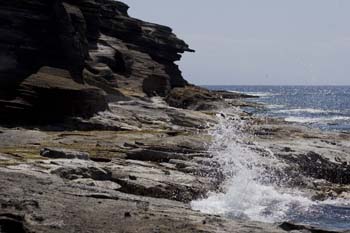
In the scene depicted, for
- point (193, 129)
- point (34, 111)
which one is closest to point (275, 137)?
point (193, 129)

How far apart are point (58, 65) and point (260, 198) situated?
108ft

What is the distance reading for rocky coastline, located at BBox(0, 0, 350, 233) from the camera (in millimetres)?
19531

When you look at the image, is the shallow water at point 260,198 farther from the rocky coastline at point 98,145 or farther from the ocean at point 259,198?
the rocky coastline at point 98,145

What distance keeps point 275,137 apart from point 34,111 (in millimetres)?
19774

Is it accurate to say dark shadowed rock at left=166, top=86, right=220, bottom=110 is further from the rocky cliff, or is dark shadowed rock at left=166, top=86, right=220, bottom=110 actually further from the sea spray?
the sea spray

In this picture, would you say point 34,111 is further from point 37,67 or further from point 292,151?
point 292,151

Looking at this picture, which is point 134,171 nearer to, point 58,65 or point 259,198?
point 259,198

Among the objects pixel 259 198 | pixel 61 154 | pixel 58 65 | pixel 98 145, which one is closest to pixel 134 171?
pixel 61 154

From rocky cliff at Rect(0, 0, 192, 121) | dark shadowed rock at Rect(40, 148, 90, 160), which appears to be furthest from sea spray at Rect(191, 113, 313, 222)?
rocky cliff at Rect(0, 0, 192, 121)

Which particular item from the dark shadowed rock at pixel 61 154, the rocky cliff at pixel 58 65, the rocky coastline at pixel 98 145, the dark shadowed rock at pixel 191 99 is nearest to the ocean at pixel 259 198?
the rocky coastline at pixel 98 145

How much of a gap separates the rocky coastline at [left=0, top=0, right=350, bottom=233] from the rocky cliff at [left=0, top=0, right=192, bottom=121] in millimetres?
110

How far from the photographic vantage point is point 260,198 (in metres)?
31.9

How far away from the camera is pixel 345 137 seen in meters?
55.9

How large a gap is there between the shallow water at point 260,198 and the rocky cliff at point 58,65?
1591 centimetres
